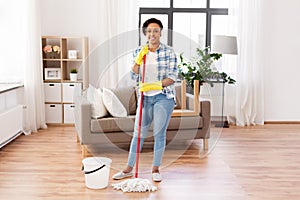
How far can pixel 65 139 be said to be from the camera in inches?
186

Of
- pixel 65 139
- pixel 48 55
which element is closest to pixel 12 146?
pixel 65 139

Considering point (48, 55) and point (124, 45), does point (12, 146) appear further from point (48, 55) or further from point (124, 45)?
point (124, 45)

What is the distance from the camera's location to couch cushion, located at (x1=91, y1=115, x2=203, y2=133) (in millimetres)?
3947

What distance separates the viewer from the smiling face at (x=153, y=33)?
305 cm

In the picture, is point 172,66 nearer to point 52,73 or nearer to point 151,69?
point 151,69

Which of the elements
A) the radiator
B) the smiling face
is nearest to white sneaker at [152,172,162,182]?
the smiling face

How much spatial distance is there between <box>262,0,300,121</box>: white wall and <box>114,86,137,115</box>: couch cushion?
7.49ft

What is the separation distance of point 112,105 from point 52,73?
5.69 feet

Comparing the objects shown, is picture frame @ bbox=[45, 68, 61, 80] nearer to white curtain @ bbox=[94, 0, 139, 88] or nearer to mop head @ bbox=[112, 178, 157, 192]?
white curtain @ bbox=[94, 0, 139, 88]

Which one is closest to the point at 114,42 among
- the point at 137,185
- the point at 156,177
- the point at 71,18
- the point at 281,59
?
the point at 71,18

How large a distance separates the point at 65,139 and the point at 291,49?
3418mm

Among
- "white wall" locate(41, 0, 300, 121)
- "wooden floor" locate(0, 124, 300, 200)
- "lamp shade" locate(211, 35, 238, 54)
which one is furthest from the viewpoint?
"white wall" locate(41, 0, 300, 121)

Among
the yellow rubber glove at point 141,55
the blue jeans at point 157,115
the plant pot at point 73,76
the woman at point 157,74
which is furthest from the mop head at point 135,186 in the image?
the plant pot at point 73,76

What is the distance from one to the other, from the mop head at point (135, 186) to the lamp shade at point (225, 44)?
255 cm
